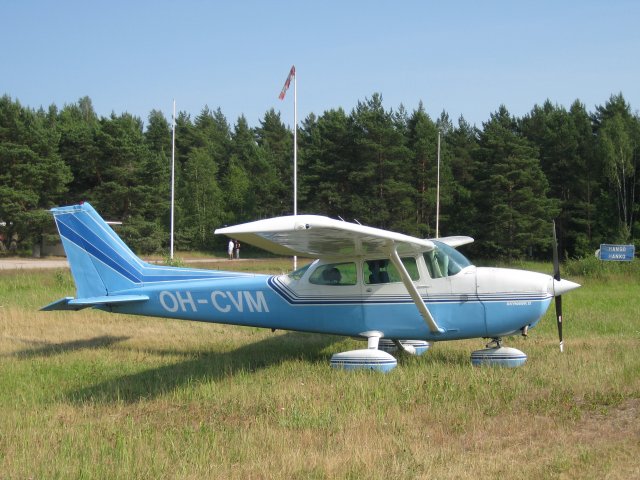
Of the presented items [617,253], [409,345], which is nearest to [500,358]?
[409,345]

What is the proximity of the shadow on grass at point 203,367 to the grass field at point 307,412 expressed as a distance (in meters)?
0.03

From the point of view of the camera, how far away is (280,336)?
12781mm

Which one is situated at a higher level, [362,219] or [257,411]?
[362,219]

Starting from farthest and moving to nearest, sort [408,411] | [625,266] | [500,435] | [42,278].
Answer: [625,266] < [42,278] < [408,411] < [500,435]

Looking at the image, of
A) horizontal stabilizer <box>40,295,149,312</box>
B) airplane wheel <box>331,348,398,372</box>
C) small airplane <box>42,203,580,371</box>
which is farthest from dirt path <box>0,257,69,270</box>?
airplane wheel <box>331,348,398,372</box>

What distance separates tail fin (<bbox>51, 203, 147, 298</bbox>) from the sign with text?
17.8 meters

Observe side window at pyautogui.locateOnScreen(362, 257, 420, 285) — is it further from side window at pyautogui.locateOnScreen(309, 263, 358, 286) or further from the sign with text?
the sign with text

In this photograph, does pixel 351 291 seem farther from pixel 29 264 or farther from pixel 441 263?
pixel 29 264

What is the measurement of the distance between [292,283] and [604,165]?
4479 centimetres

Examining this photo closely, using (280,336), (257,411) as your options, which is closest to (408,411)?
(257,411)

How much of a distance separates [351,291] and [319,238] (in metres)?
1.48

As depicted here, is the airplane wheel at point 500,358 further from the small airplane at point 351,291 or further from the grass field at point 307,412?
the grass field at point 307,412

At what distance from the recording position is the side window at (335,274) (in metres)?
9.80

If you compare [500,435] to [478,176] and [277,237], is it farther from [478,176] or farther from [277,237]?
[478,176]
